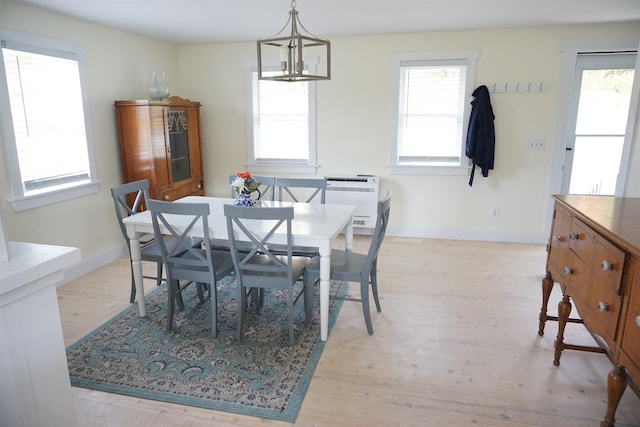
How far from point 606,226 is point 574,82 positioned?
3.32 meters

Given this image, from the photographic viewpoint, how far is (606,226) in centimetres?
181

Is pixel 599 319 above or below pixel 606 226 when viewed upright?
below

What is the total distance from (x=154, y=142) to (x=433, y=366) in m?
3.29

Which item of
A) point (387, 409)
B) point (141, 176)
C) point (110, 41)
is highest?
point (110, 41)

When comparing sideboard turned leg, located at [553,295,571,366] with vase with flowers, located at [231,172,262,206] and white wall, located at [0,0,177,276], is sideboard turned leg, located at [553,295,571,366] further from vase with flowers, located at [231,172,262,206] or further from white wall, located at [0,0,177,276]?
white wall, located at [0,0,177,276]

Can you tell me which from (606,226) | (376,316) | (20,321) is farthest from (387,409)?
(20,321)

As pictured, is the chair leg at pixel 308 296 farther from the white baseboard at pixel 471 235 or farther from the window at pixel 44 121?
the white baseboard at pixel 471 235

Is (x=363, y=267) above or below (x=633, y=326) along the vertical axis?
below

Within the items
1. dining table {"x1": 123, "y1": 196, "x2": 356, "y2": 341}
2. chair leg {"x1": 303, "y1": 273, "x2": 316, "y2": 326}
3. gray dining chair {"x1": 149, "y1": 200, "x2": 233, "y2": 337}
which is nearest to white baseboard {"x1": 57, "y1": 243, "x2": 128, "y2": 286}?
dining table {"x1": 123, "y1": 196, "x2": 356, "y2": 341}

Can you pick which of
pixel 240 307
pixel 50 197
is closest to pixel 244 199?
pixel 240 307

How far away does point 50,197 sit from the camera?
354cm

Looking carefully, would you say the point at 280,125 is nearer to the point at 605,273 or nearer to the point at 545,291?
the point at 545,291

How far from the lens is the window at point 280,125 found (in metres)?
5.07

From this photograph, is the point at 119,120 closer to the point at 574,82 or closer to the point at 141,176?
the point at 141,176
